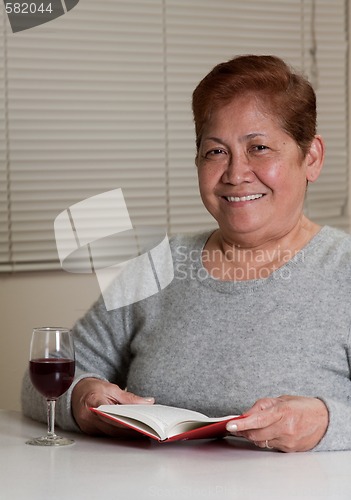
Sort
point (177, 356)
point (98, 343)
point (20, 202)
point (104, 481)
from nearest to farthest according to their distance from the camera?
point (104, 481)
point (177, 356)
point (98, 343)
point (20, 202)

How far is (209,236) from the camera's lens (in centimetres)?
187

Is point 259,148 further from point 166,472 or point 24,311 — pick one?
point 24,311

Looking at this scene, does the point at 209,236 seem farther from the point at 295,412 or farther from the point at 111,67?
the point at 111,67

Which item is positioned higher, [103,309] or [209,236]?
[209,236]

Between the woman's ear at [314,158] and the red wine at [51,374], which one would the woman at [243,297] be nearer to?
the woman's ear at [314,158]

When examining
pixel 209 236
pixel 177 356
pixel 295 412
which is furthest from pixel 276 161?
pixel 295 412

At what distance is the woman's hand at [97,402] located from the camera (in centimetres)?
149

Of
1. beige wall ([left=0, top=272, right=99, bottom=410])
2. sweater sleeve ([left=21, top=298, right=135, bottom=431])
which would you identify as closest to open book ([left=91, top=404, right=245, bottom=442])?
sweater sleeve ([left=21, top=298, right=135, bottom=431])

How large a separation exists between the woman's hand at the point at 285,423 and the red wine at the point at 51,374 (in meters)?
0.29

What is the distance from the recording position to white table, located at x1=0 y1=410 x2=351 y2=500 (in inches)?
45.1

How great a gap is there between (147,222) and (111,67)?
0.56 m

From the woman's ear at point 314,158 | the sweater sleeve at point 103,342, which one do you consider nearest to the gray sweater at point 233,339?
the sweater sleeve at point 103,342

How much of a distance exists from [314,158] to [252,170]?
6.1 inches

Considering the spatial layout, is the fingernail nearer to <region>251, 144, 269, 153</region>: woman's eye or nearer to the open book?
the open book
